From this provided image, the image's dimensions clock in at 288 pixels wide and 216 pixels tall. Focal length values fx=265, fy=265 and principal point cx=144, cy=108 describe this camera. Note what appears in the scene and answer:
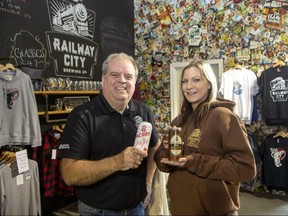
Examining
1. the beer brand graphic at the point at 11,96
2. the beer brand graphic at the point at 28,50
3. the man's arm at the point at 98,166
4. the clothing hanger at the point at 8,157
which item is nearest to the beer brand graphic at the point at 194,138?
the man's arm at the point at 98,166

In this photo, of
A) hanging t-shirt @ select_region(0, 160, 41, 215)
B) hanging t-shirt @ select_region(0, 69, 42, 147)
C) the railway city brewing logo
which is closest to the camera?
hanging t-shirt @ select_region(0, 160, 41, 215)

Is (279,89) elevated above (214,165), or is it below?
above

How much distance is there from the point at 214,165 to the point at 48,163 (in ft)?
7.33

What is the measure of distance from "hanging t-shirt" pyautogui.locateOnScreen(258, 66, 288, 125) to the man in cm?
279

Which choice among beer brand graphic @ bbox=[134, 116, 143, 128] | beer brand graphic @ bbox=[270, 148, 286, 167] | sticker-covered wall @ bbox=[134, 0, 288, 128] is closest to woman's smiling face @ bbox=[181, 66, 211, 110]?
beer brand graphic @ bbox=[134, 116, 143, 128]

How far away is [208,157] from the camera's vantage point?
134 centimetres

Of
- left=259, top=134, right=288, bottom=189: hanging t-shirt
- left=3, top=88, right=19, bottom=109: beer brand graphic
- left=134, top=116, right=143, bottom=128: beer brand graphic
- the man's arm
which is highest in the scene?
left=3, top=88, right=19, bottom=109: beer brand graphic

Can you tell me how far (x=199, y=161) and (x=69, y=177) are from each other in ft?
2.17

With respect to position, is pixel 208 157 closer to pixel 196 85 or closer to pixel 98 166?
pixel 196 85

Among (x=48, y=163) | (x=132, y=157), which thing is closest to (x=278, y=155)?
(x=48, y=163)

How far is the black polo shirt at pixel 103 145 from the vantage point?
139cm

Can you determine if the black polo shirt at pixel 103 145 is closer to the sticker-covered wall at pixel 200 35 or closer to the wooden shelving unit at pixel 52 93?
the wooden shelving unit at pixel 52 93

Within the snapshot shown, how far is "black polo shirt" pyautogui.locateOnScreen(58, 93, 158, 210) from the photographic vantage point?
1392 millimetres

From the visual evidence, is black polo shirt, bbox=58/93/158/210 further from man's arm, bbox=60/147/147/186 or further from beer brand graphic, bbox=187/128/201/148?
beer brand graphic, bbox=187/128/201/148
